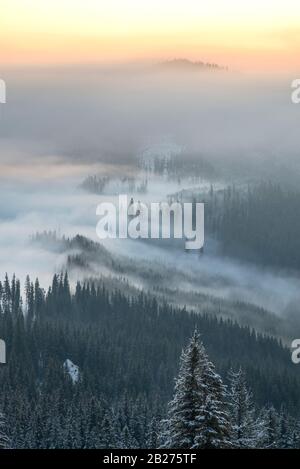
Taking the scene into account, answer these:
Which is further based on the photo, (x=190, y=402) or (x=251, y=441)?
(x=251, y=441)

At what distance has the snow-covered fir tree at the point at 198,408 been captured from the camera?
80562 mm

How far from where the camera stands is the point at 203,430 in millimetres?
80688

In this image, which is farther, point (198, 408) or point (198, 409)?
point (198, 408)

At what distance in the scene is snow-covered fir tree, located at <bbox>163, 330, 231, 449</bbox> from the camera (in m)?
80.6

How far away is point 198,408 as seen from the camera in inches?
3187

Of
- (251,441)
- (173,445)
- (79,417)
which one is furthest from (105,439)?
(173,445)

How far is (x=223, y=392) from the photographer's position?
3209 inches
